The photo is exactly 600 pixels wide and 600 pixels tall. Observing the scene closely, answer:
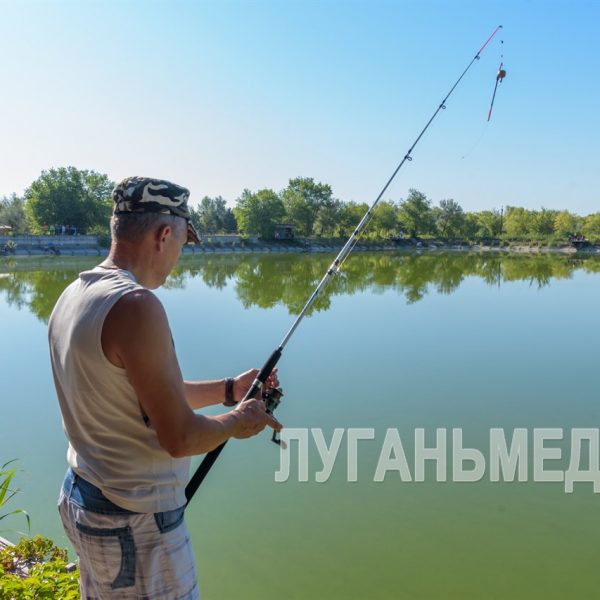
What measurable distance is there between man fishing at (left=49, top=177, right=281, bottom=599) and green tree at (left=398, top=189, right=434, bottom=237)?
68149mm

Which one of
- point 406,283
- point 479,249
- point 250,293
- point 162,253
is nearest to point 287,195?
point 479,249

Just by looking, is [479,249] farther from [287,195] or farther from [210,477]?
[210,477]

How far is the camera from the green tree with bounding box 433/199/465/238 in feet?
227

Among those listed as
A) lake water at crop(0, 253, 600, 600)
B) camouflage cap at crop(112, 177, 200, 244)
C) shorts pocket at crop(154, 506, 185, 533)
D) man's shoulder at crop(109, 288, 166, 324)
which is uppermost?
camouflage cap at crop(112, 177, 200, 244)

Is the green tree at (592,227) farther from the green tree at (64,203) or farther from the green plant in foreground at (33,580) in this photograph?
the green plant in foreground at (33,580)

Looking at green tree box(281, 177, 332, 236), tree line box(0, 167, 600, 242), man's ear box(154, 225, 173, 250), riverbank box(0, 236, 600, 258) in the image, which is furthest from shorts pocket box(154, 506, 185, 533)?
green tree box(281, 177, 332, 236)

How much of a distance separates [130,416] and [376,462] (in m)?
4.28

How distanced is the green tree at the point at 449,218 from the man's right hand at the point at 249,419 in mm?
71236

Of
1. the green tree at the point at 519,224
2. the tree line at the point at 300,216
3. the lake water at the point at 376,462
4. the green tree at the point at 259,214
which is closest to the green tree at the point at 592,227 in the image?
the tree line at the point at 300,216

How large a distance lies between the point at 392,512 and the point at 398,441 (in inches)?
56.5

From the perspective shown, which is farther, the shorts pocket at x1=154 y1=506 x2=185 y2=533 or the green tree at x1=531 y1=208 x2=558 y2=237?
the green tree at x1=531 y1=208 x2=558 y2=237

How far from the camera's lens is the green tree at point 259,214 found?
54906 mm

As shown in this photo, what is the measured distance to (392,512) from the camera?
14.0 ft

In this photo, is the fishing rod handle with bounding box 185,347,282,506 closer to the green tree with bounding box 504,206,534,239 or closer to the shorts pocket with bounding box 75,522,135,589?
the shorts pocket with bounding box 75,522,135,589
